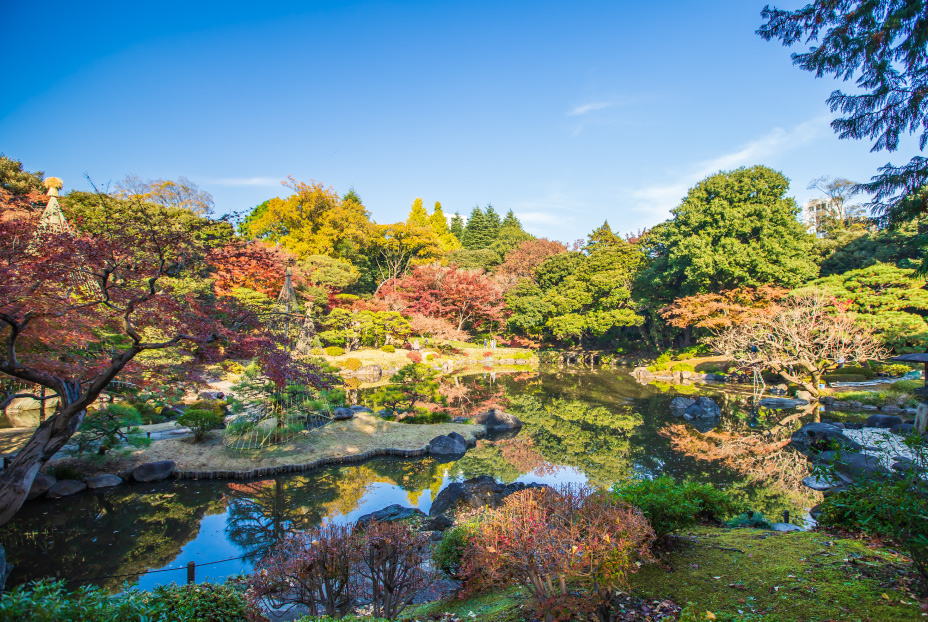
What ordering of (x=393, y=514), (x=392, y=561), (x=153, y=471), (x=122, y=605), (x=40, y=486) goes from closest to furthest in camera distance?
1. (x=122, y=605)
2. (x=392, y=561)
3. (x=393, y=514)
4. (x=40, y=486)
5. (x=153, y=471)

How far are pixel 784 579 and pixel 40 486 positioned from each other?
9.58m

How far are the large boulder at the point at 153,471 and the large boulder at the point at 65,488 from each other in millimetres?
726

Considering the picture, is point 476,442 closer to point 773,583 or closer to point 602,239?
point 773,583

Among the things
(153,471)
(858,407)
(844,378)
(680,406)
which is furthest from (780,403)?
(153,471)

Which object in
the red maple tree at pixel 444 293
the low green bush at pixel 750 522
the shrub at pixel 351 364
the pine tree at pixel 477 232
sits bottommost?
the low green bush at pixel 750 522

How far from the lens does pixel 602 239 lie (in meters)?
31.8

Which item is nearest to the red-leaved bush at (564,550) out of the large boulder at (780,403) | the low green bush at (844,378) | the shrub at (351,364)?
the large boulder at (780,403)

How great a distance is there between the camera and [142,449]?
Answer: 8.56 metres

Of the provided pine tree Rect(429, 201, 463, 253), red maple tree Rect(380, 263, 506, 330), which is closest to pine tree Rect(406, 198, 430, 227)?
pine tree Rect(429, 201, 463, 253)

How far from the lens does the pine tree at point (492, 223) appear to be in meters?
44.5

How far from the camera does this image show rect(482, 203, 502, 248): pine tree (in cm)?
4450

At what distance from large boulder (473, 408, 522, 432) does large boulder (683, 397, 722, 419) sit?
5192 millimetres

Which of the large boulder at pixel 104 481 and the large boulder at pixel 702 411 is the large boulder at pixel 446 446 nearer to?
the large boulder at pixel 104 481

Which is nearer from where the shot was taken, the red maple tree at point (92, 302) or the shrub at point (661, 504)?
the shrub at point (661, 504)
